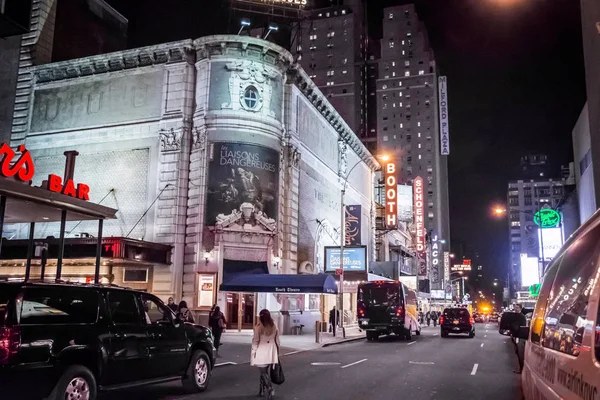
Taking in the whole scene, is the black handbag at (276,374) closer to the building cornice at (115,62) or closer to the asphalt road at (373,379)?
the asphalt road at (373,379)

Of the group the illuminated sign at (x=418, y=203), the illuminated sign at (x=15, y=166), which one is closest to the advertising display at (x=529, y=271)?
the illuminated sign at (x=418, y=203)

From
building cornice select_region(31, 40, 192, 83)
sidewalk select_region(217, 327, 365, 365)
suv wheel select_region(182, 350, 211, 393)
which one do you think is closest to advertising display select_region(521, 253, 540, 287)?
sidewalk select_region(217, 327, 365, 365)

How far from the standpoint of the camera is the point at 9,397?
23.9ft

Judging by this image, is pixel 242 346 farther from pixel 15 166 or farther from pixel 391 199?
pixel 391 199

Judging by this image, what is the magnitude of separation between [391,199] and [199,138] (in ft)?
85.7

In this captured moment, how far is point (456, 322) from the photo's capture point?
3341cm

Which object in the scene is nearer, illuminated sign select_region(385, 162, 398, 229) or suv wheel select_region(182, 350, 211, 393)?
suv wheel select_region(182, 350, 211, 393)

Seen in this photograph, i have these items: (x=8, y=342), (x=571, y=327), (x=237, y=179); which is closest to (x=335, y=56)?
(x=237, y=179)

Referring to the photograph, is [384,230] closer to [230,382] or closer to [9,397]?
[230,382]

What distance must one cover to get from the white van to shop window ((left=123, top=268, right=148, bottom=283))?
2759 cm

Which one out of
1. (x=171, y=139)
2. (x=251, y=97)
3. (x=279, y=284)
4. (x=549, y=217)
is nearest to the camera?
(x=279, y=284)

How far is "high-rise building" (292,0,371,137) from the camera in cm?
13775

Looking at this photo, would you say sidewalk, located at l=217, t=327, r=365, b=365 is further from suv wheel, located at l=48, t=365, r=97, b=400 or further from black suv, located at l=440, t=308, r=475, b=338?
suv wheel, located at l=48, t=365, r=97, b=400

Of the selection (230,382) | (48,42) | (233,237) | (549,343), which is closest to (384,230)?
(233,237)
